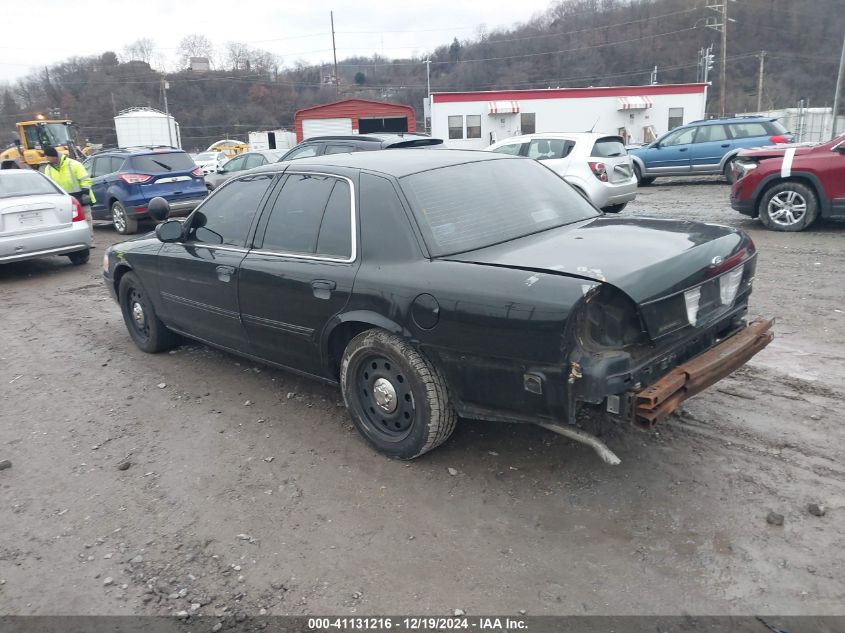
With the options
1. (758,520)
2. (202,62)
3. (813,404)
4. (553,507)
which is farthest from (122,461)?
(202,62)

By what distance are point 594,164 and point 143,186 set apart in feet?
28.2

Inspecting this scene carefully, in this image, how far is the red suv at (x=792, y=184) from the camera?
890 centimetres

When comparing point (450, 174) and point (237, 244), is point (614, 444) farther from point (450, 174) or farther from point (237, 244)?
point (237, 244)

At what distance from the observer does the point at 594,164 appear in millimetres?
11516

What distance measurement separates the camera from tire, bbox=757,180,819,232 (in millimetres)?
9258

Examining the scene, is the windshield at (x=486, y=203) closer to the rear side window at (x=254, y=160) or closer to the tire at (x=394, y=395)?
the tire at (x=394, y=395)

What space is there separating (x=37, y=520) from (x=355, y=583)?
187 centimetres

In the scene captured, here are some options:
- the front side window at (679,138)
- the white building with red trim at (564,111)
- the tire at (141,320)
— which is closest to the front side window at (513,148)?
the front side window at (679,138)

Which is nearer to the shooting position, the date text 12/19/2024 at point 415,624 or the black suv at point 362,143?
the date text 12/19/2024 at point 415,624

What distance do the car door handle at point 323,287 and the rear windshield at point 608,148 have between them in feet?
29.4

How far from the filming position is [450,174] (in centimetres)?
407

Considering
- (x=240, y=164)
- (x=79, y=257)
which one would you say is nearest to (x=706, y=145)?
(x=240, y=164)

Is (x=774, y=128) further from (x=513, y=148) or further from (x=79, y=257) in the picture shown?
(x=79, y=257)

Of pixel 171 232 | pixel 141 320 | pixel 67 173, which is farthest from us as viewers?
pixel 67 173
